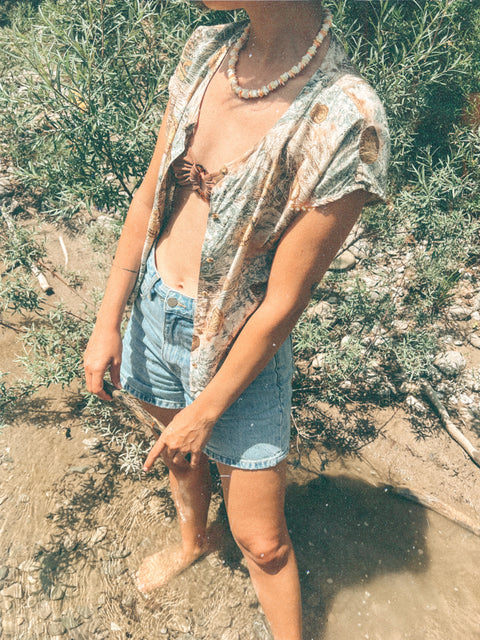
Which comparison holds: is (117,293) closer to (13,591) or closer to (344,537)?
(13,591)

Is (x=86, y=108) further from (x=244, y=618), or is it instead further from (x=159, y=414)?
(x=244, y=618)

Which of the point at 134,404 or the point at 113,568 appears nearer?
the point at 134,404

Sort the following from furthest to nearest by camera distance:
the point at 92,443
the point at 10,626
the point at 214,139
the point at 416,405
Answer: the point at 416,405
the point at 92,443
the point at 10,626
the point at 214,139

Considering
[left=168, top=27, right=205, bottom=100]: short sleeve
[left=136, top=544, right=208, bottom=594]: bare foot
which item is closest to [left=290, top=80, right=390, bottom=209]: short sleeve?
[left=168, top=27, right=205, bottom=100]: short sleeve

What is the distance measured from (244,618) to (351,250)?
9.15 feet

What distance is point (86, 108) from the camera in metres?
2.50

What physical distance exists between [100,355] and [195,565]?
Result: 153 centimetres

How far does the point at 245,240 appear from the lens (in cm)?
138

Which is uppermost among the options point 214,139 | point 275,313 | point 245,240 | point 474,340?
point 214,139

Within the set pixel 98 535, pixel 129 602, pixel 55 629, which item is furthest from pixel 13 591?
pixel 129 602

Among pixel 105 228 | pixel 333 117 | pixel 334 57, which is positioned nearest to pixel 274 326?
pixel 333 117

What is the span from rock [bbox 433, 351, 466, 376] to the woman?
2.08 m

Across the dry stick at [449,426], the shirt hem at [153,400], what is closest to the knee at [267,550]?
the shirt hem at [153,400]

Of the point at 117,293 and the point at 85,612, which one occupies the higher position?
the point at 117,293
